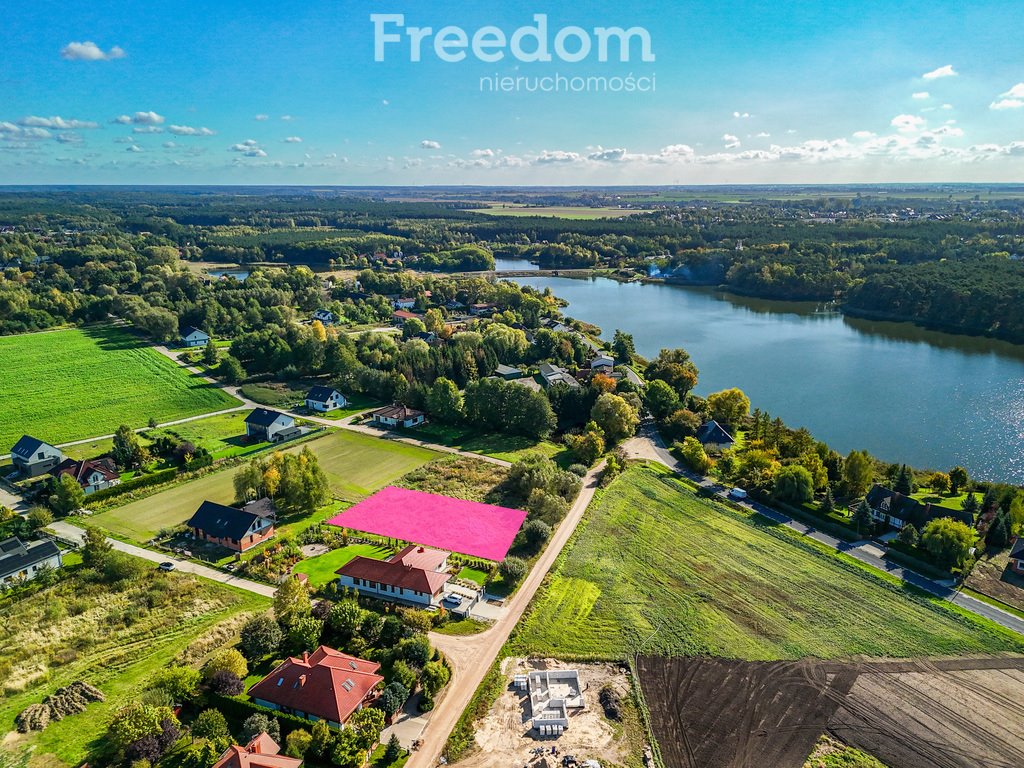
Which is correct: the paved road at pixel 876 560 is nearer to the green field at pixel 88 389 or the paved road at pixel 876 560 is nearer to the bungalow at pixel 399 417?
the bungalow at pixel 399 417

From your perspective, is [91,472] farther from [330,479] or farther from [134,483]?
[330,479]

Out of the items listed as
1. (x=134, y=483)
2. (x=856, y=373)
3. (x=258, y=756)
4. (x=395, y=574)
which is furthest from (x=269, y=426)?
(x=856, y=373)

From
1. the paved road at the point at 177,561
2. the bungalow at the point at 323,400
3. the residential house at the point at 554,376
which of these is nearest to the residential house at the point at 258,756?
the paved road at the point at 177,561

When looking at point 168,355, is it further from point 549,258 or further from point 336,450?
point 549,258

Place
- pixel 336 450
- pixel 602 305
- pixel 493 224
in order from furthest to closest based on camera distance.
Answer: pixel 493 224 < pixel 602 305 < pixel 336 450

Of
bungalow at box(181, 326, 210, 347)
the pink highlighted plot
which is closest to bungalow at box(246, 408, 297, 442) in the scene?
the pink highlighted plot

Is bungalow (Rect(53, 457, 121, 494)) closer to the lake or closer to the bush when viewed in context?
the bush

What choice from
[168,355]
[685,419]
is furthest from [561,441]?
[168,355]
